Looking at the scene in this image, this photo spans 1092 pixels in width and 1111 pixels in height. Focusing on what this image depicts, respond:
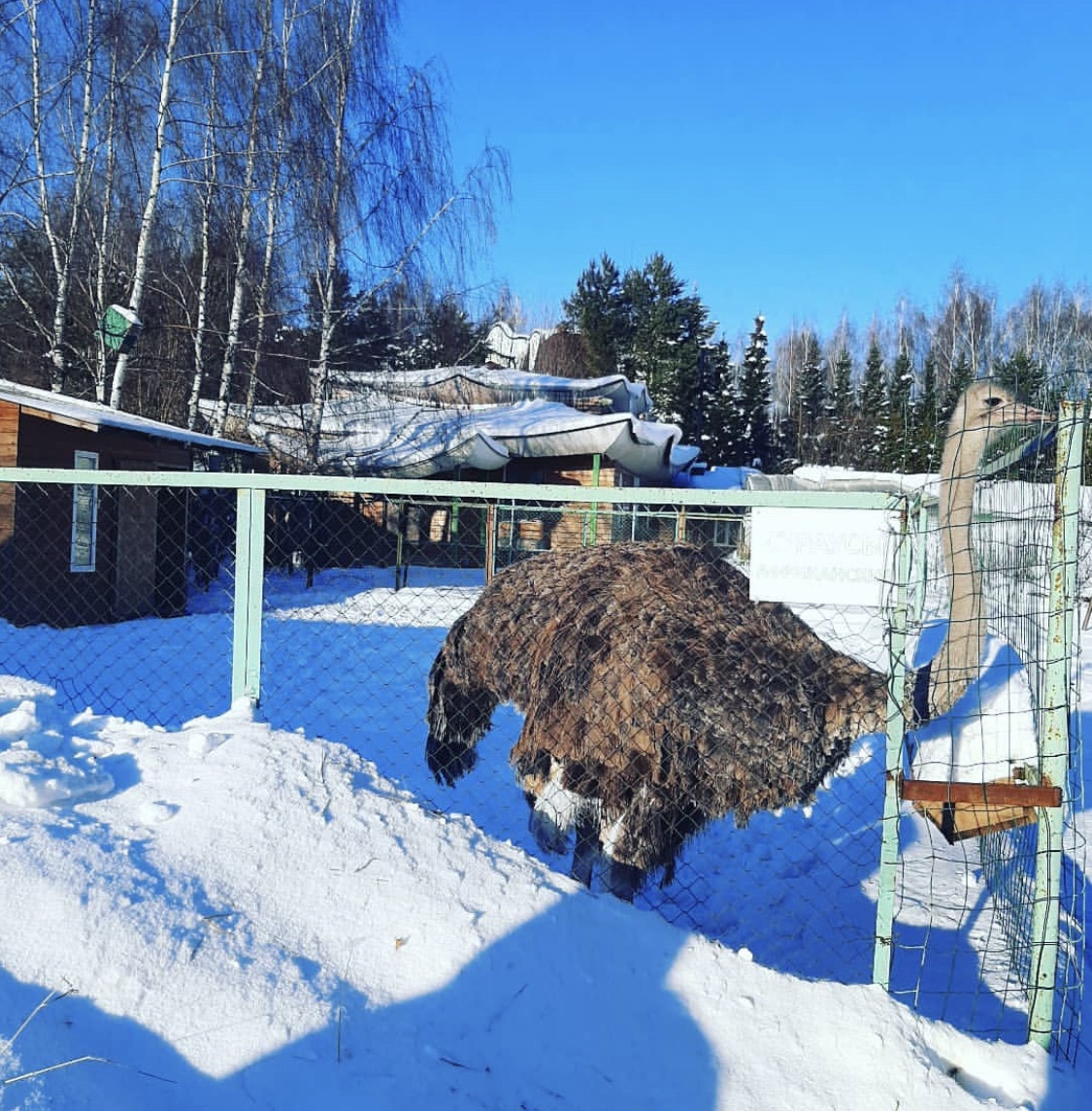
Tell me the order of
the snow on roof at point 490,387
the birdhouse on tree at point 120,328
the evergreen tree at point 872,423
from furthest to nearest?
the evergreen tree at point 872,423 → the snow on roof at point 490,387 → the birdhouse on tree at point 120,328

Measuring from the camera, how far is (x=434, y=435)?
57.5ft

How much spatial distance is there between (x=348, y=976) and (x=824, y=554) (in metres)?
1.65

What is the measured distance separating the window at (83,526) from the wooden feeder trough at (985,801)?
962 centimetres

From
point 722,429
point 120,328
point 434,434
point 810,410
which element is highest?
point 810,410

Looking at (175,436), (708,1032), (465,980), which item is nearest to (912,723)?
(708,1032)

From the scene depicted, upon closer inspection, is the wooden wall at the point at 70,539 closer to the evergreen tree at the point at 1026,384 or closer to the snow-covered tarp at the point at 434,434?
the snow-covered tarp at the point at 434,434

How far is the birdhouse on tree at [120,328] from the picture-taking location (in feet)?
38.4

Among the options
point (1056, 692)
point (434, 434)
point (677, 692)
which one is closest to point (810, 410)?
point (434, 434)

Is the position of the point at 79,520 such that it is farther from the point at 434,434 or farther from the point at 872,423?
the point at 872,423

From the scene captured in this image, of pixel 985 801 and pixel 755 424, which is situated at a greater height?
pixel 755 424

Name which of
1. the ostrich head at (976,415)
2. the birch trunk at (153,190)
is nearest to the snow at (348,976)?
the ostrich head at (976,415)

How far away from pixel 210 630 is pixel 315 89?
8.96m

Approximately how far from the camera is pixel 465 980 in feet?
7.77

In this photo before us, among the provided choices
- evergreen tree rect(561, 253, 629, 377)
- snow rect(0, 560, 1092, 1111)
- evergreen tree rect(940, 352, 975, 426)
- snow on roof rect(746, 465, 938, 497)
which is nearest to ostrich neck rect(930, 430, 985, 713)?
evergreen tree rect(940, 352, 975, 426)
